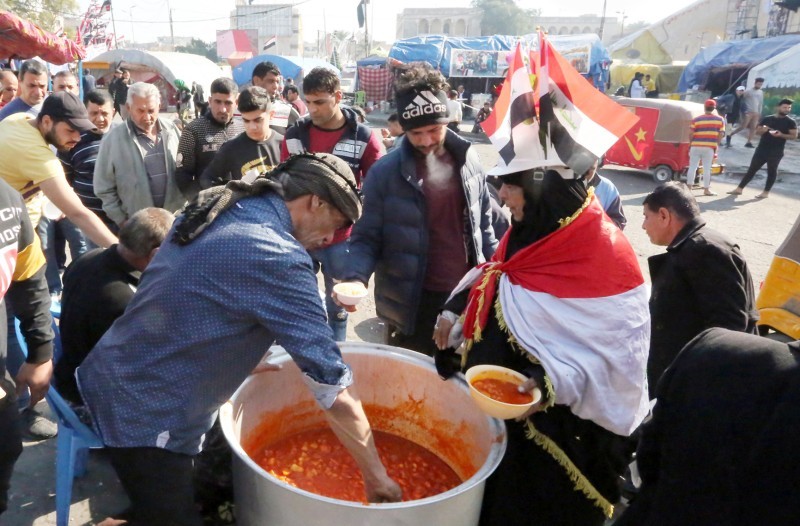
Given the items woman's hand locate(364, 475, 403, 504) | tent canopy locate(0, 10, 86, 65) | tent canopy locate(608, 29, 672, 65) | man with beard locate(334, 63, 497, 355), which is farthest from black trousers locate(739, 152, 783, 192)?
tent canopy locate(608, 29, 672, 65)

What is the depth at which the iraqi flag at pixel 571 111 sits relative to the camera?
2053 millimetres

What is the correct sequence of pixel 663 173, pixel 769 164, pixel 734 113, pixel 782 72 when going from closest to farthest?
pixel 769 164 < pixel 663 173 < pixel 734 113 < pixel 782 72

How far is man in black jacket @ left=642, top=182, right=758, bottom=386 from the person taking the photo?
9.55ft

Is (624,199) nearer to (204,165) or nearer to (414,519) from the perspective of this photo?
(204,165)

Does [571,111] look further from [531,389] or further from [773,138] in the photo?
[773,138]

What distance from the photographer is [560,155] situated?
6.70ft

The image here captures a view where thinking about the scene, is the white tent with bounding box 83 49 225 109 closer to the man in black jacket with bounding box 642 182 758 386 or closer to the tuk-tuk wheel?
the tuk-tuk wheel

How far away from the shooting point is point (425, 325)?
320 centimetres

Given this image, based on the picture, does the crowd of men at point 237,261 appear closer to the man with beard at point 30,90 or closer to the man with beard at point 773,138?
the man with beard at point 30,90

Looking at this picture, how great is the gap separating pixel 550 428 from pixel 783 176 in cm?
1522

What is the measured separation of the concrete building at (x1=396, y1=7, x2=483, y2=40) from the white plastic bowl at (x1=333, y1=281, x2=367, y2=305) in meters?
83.4

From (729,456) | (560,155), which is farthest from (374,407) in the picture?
(729,456)

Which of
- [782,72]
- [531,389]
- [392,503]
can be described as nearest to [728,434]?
[531,389]

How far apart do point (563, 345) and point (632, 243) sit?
6564mm
